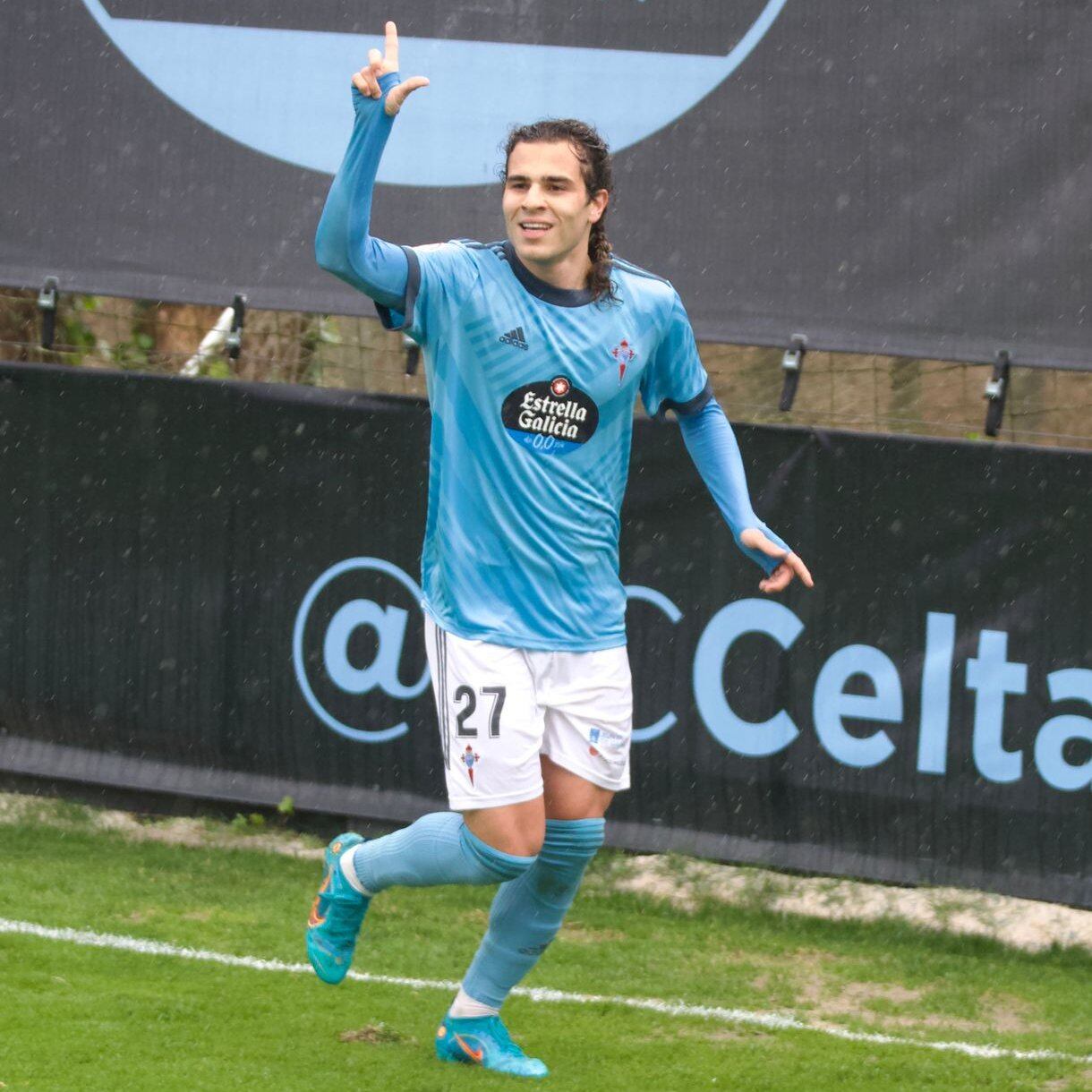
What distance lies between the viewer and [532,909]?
4.09 metres

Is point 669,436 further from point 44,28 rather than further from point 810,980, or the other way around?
point 44,28

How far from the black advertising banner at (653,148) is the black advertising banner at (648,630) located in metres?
0.42

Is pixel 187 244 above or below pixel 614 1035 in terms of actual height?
above

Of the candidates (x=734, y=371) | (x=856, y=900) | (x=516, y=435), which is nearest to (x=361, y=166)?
(x=516, y=435)

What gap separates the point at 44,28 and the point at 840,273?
283 centimetres

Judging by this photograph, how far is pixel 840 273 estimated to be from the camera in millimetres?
5863

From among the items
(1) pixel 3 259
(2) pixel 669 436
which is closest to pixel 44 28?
(1) pixel 3 259

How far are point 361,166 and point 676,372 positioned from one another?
0.94 metres

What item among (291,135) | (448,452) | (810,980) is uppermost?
(291,135)

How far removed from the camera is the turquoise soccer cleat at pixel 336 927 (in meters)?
4.09

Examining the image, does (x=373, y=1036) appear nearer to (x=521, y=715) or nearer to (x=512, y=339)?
(x=521, y=715)

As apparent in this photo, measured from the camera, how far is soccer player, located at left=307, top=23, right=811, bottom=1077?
385cm

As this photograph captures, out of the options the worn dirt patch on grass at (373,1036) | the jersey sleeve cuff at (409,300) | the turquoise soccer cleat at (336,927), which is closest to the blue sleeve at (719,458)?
the jersey sleeve cuff at (409,300)

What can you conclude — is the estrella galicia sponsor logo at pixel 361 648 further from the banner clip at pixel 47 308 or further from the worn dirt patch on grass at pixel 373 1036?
the worn dirt patch on grass at pixel 373 1036
